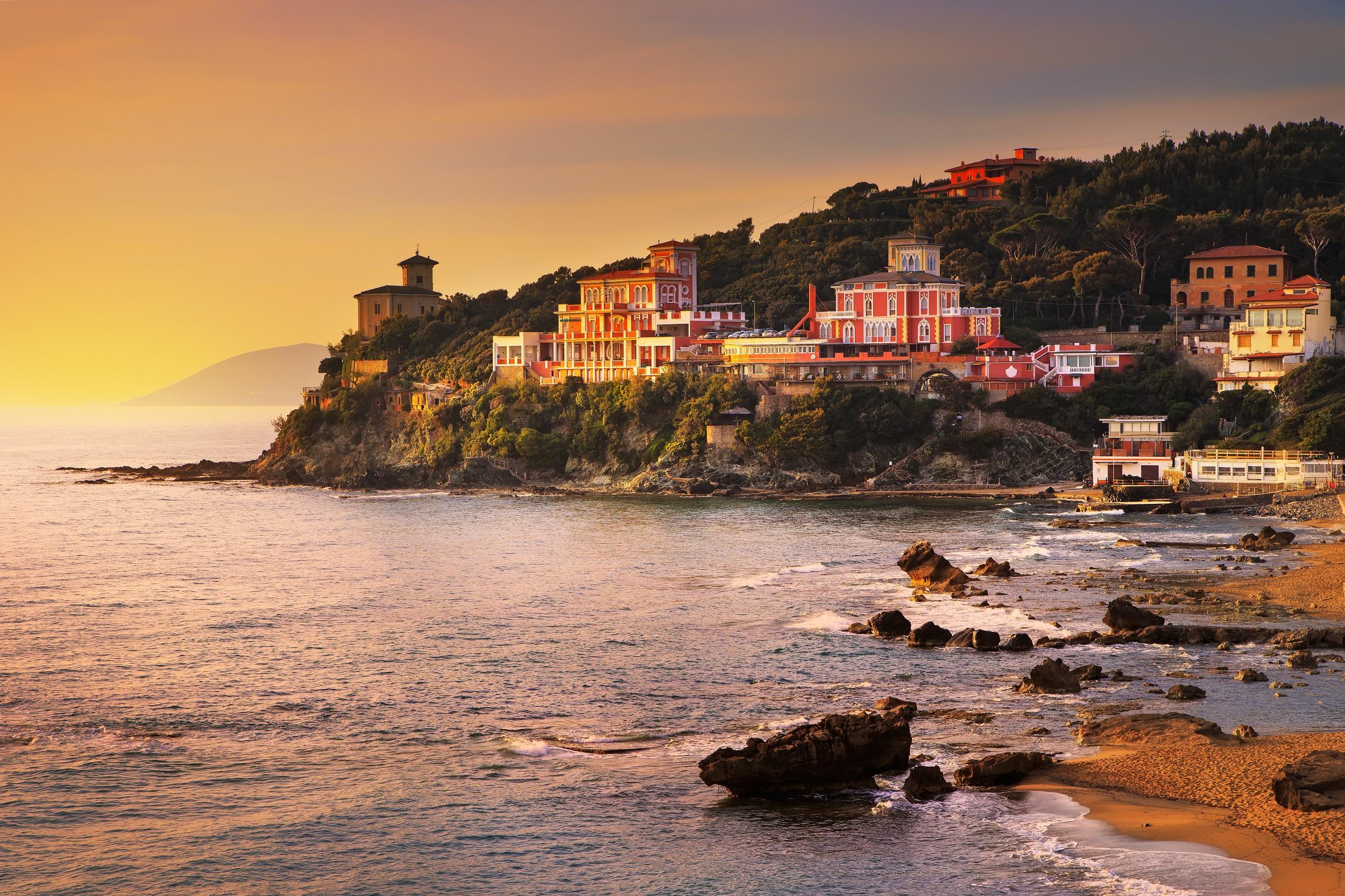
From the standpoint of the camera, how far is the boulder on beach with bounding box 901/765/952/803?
23500mm

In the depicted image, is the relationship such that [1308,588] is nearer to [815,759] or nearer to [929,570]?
[929,570]

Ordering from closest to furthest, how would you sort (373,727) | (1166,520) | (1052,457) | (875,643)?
(373,727), (875,643), (1166,520), (1052,457)

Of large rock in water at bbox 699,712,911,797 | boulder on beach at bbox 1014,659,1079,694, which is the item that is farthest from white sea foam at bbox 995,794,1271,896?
boulder on beach at bbox 1014,659,1079,694

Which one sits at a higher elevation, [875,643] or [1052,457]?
[1052,457]

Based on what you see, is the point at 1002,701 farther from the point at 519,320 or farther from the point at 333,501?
the point at 519,320

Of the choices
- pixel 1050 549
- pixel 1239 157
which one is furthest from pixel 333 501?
pixel 1239 157

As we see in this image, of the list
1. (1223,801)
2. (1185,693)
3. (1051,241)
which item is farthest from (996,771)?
(1051,241)

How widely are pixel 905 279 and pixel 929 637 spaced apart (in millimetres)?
57011

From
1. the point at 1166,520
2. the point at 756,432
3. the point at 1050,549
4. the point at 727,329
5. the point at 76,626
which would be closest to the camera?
the point at 76,626

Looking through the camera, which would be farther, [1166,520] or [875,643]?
[1166,520]

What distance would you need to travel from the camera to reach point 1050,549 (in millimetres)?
53969

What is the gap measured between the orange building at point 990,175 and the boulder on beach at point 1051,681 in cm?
9986

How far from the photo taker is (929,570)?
4619cm

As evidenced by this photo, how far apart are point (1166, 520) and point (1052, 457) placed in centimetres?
1665
